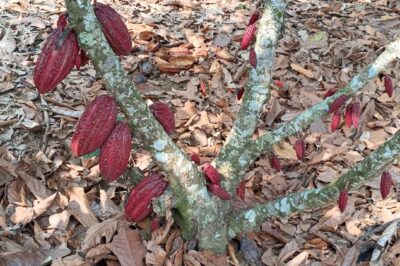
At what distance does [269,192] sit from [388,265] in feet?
2.04

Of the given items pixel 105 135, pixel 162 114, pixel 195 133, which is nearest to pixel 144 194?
pixel 162 114

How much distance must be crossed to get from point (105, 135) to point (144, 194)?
384mm

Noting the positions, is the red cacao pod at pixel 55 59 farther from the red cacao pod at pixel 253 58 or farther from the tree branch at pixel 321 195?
the tree branch at pixel 321 195

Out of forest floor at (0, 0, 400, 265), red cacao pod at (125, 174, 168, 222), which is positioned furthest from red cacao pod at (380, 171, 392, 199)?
red cacao pod at (125, 174, 168, 222)

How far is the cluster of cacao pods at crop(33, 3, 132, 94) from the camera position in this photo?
4.50 ft

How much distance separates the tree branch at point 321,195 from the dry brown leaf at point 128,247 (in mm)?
362

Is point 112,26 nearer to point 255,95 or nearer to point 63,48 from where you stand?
point 63,48

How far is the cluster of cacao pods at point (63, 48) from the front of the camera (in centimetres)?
137

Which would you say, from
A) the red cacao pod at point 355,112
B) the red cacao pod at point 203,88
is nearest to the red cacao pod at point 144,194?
the red cacao pod at point 355,112

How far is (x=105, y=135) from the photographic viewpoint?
1515 mm

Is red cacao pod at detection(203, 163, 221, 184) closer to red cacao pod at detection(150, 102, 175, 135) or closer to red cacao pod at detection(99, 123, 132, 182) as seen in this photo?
red cacao pod at detection(150, 102, 175, 135)

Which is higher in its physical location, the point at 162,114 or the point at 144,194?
the point at 162,114

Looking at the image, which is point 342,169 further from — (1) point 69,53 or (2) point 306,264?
→ (1) point 69,53

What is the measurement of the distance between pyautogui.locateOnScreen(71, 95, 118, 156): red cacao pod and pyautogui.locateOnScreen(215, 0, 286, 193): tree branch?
63 centimetres
